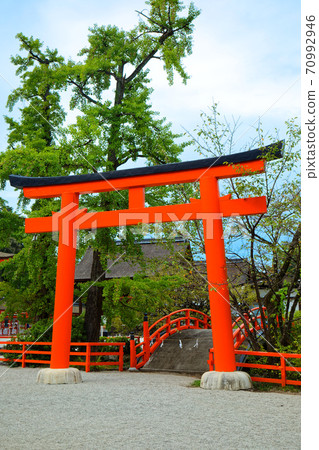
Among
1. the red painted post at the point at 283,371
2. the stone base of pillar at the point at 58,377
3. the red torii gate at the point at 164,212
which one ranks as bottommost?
the stone base of pillar at the point at 58,377

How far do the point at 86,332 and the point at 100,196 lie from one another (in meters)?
3.89

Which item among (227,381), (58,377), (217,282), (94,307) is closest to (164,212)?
(217,282)

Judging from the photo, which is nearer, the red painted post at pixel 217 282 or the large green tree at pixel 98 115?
the red painted post at pixel 217 282

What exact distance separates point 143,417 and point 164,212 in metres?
3.86

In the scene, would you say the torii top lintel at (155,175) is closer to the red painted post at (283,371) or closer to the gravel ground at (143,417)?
the red painted post at (283,371)

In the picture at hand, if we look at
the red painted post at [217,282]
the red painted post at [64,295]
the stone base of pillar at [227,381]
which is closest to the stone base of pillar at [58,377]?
the red painted post at [64,295]

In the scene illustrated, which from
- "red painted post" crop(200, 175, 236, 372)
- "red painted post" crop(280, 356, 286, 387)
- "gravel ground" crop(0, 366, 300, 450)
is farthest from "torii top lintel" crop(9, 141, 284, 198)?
"gravel ground" crop(0, 366, 300, 450)

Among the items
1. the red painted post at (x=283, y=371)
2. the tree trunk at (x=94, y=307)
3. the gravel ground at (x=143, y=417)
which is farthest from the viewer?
the tree trunk at (x=94, y=307)

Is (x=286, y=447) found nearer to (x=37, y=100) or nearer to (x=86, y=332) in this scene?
(x=86, y=332)

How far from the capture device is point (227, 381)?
24.4 feet

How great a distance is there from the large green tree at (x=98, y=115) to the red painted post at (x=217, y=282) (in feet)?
11.1

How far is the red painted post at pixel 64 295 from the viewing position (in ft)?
27.7

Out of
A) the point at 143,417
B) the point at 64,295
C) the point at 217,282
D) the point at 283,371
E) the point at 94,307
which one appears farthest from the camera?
the point at 94,307

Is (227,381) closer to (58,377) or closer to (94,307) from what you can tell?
(58,377)
